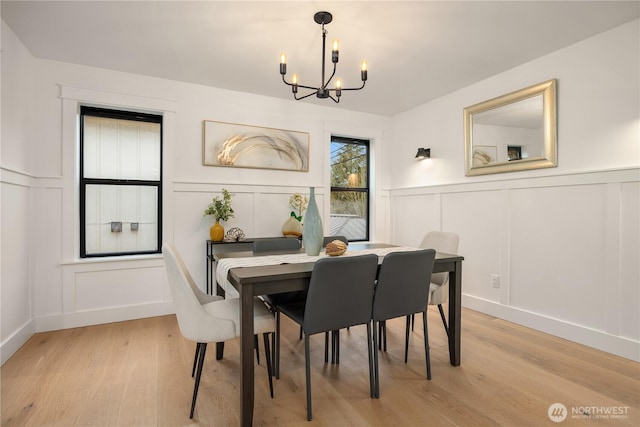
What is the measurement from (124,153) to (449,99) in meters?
3.71

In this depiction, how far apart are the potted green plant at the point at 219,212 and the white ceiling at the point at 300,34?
1275 mm

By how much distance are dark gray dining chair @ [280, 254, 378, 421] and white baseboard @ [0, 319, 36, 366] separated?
2168 millimetres

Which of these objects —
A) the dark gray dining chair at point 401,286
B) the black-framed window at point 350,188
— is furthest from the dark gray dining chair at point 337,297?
the black-framed window at point 350,188

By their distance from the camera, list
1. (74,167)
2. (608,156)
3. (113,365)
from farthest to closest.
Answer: (74,167) → (608,156) → (113,365)

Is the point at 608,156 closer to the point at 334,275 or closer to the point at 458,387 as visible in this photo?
the point at 458,387

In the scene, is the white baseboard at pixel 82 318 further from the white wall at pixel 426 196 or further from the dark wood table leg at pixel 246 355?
the dark wood table leg at pixel 246 355

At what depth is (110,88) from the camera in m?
3.17

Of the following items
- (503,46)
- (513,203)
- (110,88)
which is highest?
(503,46)

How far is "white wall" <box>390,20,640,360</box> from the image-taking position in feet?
8.00

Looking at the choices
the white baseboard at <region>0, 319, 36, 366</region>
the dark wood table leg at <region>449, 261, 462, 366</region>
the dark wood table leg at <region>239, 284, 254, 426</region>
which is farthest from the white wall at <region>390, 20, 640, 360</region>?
the white baseboard at <region>0, 319, 36, 366</region>

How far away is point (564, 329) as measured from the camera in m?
2.79

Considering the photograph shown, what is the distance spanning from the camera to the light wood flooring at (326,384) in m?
1.73

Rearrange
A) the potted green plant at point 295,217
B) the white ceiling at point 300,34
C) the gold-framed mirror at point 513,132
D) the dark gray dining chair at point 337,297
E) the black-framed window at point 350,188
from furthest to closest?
the black-framed window at point 350,188 < the potted green plant at point 295,217 < the gold-framed mirror at point 513,132 < the white ceiling at point 300,34 < the dark gray dining chair at point 337,297

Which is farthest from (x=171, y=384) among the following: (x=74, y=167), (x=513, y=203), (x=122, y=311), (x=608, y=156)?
(x=608, y=156)
